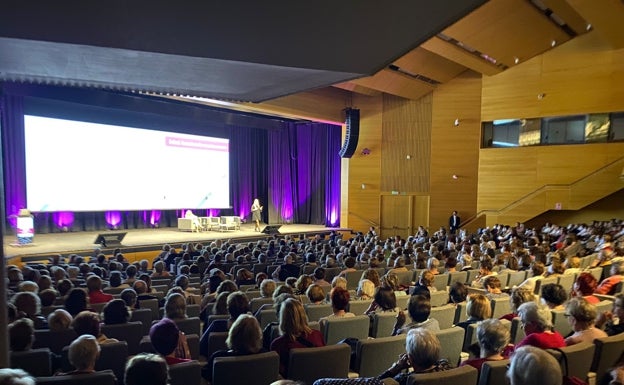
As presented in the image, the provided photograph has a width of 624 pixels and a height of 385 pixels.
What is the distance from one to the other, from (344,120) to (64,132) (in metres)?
10.3

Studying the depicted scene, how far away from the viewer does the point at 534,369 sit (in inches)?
73.0

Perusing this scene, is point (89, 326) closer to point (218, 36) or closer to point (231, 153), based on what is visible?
point (218, 36)

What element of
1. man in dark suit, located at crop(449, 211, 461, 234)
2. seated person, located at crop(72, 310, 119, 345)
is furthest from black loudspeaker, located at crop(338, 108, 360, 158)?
seated person, located at crop(72, 310, 119, 345)

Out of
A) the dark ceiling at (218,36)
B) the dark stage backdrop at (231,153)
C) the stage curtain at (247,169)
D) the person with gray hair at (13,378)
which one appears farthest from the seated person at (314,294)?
the stage curtain at (247,169)

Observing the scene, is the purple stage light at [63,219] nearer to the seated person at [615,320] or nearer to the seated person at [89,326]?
the seated person at [89,326]

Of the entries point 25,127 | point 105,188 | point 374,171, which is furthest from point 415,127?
point 25,127

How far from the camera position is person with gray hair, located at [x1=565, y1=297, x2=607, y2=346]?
119 inches

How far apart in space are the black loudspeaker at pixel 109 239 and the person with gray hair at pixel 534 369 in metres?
11.0

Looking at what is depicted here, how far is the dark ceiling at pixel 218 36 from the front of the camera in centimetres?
302

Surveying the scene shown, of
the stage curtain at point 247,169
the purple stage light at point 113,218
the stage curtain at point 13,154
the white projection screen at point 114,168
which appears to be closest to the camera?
the stage curtain at point 13,154

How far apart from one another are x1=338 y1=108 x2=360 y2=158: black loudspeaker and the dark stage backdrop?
2.77 meters

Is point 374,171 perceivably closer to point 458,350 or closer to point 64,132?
point 64,132

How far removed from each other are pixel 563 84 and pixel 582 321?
13.4 m

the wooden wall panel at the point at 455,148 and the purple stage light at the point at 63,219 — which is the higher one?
the wooden wall panel at the point at 455,148
